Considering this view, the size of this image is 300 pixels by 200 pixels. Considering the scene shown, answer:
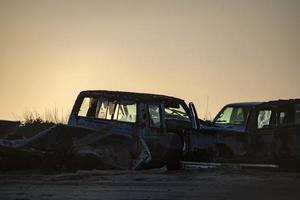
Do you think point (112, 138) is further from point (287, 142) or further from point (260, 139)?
point (287, 142)

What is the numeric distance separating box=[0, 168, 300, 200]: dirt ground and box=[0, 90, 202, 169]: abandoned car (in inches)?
19.6

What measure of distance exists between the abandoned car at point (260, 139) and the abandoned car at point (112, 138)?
52cm

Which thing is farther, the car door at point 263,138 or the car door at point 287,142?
the car door at point 263,138

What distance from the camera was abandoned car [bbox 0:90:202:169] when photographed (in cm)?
1470

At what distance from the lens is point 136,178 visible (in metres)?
12.8

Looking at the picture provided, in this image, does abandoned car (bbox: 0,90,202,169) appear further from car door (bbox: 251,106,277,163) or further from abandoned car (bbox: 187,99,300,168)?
car door (bbox: 251,106,277,163)

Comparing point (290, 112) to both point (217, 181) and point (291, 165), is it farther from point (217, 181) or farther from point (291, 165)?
point (217, 181)

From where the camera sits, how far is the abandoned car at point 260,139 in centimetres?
1375

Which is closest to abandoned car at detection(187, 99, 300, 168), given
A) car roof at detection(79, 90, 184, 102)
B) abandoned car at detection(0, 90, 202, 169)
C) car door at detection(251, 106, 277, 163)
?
car door at detection(251, 106, 277, 163)

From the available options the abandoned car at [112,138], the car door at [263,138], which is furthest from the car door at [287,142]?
the abandoned car at [112,138]

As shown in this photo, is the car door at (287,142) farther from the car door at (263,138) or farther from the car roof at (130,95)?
the car roof at (130,95)

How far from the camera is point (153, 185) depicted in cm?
1187

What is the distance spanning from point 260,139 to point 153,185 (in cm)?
357

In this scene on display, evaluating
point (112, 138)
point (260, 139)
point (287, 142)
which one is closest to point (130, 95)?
point (112, 138)
